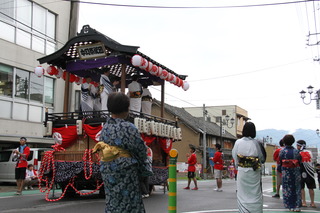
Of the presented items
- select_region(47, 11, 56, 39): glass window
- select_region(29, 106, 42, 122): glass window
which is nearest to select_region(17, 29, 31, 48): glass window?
select_region(47, 11, 56, 39): glass window

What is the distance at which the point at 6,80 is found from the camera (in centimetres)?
2045

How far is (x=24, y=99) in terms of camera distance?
70.4 feet

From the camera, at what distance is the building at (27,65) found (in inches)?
798

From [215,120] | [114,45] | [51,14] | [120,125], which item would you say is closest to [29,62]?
[51,14]

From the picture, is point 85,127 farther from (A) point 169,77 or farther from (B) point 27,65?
(B) point 27,65

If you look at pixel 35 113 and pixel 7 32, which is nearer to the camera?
pixel 7 32

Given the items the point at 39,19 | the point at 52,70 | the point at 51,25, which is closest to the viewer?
the point at 52,70

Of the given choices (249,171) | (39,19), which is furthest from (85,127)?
(39,19)

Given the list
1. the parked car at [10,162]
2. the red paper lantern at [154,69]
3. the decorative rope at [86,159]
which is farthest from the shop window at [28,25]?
the decorative rope at [86,159]

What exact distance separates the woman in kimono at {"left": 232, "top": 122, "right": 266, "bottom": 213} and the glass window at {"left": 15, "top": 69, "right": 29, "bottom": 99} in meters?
17.1

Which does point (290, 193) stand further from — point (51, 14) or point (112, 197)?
point (51, 14)

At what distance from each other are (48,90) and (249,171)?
18899 mm

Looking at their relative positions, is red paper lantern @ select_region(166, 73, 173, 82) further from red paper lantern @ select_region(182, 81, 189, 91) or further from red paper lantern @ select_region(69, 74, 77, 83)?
red paper lantern @ select_region(69, 74, 77, 83)

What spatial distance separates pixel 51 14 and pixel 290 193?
63.5 feet
